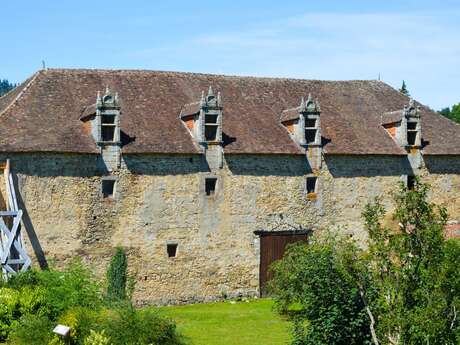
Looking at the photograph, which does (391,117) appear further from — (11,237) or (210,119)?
(11,237)

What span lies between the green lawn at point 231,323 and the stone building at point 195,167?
137 cm

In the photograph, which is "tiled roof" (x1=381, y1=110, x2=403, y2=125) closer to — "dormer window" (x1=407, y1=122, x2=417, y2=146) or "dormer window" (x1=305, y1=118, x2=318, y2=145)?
"dormer window" (x1=407, y1=122, x2=417, y2=146)

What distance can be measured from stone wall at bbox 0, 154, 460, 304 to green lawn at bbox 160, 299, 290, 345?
134 cm

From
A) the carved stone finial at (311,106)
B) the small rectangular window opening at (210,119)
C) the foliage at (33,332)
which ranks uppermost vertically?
the carved stone finial at (311,106)

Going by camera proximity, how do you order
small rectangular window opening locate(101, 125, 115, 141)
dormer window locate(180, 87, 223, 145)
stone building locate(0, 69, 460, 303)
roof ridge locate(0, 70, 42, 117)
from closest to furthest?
stone building locate(0, 69, 460, 303), roof ridge locate(0, 70, 42, 117), small rectangular window opening locate(101, 125, 115, 141), dormer window locate(180, 87, 223, 145)

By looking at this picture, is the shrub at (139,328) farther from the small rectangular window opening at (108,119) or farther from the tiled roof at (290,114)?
the tiled roof at (290,114)

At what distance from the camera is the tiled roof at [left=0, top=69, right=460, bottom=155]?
3100 cm

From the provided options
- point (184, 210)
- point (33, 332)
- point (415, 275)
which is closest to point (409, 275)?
point (415, 275)

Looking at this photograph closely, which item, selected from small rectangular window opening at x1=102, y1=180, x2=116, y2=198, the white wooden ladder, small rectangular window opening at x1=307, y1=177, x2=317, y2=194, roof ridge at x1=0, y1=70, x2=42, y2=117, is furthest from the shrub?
small rectangular window opening at x1=307, y1=177, x2=317, y2=194

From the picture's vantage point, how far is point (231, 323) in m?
28.1

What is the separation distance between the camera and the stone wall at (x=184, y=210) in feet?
99.1

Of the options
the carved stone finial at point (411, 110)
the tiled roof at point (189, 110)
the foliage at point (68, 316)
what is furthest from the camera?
the carved stone finial at point (411, 110)

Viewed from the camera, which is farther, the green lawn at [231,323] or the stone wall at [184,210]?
the stone wall at [184,210]

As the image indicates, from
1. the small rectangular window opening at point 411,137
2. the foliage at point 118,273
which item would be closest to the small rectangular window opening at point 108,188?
the foliage at point 118,273
